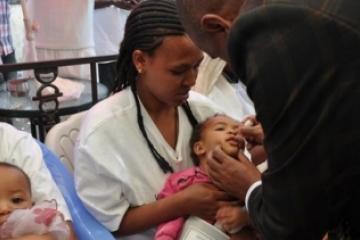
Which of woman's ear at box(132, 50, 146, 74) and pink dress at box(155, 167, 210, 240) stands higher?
woman's ear at box(132, 50, 146, 74)

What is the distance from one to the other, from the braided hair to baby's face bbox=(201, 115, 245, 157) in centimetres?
33

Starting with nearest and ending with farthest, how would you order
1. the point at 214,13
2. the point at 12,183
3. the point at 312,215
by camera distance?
the point at 312,215 → the point at 214,13 → the point at 12,183

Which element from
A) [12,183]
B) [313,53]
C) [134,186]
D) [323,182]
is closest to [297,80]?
[313,53]

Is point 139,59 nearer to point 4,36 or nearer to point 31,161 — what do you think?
point 31,161

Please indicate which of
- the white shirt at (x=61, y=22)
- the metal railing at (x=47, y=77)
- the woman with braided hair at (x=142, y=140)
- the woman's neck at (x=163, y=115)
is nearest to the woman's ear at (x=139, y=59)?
the woman with braided hair at (x=142, y=140)

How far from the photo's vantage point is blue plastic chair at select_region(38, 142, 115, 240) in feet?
5.32

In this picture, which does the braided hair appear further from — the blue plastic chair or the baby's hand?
the baby's hand

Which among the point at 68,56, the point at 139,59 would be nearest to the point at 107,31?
the point at 68,56

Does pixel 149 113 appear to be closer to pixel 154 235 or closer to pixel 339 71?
pixel 154 235

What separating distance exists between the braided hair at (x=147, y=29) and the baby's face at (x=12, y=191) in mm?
511

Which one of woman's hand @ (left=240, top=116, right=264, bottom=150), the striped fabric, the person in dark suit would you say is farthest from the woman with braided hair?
the striped fabric

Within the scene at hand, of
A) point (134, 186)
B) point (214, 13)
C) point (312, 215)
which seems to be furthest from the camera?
point (134, 186)

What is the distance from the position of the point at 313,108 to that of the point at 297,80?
0.05 meters

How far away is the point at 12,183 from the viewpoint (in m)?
1.53
